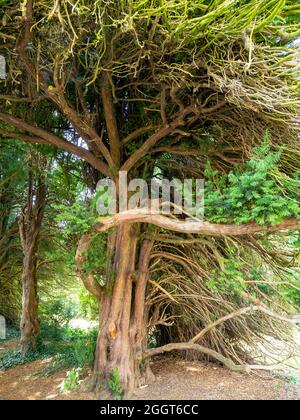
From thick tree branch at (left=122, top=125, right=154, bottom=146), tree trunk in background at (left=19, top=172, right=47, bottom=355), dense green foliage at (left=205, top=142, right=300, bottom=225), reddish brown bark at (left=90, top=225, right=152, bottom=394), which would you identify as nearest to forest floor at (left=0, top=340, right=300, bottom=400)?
reddish brown bark at (left=90, top=225, right=152, bottom=394)

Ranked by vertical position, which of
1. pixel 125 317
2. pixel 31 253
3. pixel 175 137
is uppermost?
pixel 175 137

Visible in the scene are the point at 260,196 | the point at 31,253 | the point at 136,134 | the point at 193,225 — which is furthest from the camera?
the point at 31,253

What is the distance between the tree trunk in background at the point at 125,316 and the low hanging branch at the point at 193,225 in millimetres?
912

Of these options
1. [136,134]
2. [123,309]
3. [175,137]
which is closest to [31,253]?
[123,309]

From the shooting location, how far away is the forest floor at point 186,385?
141 inches

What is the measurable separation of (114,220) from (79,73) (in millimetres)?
1628

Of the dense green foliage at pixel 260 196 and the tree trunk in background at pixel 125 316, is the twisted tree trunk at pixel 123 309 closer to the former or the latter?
the tree trunk in background at pixel 125 316

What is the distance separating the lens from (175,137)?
413cm

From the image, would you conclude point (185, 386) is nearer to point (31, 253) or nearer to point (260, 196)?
point (260, 196)

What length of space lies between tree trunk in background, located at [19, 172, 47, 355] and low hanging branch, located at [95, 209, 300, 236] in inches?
148

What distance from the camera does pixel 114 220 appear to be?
3240 mm

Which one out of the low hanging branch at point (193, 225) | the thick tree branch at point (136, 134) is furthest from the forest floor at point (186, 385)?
the thick tree branch at point (136, 134)

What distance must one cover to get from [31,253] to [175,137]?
404 cm

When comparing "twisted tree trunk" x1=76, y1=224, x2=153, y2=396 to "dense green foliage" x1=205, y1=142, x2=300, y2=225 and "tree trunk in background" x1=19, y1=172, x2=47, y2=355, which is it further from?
"tree trunk in background" x1=19, y1=172, x2=47, y2=355
